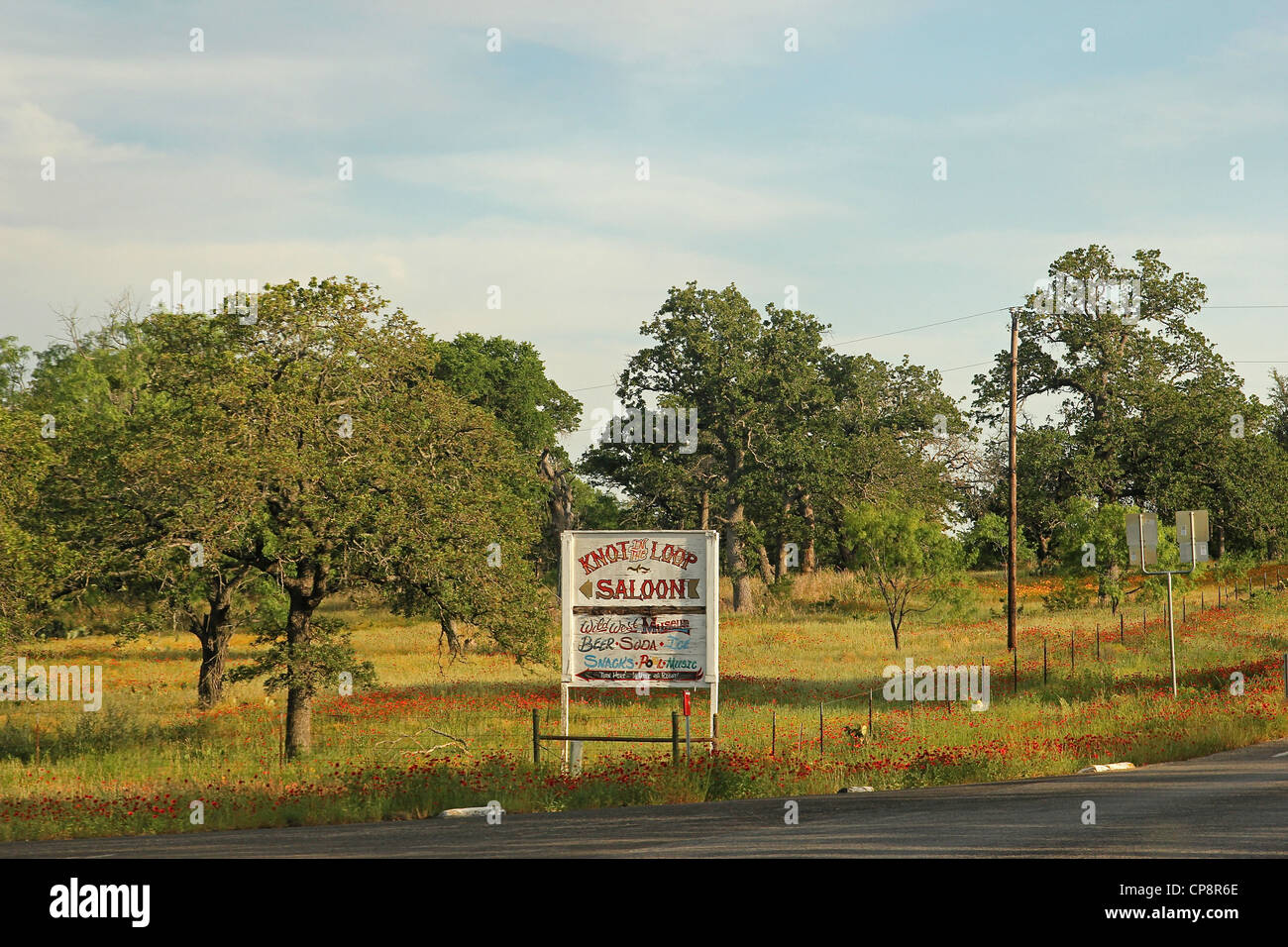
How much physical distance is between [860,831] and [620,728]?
14.3 metres

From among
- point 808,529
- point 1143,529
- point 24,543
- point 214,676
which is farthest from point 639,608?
point 808,529

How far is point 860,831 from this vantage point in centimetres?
1220

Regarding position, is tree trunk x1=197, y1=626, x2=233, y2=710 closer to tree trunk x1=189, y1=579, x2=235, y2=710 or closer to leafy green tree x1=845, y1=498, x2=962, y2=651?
tree trunk x1=189, y1=579, x2=235, y2=710

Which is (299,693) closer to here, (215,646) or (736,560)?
(215,646)

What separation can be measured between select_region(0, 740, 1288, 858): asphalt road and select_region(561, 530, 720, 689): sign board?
13.4 ft

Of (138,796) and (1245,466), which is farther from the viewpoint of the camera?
(1245,466)

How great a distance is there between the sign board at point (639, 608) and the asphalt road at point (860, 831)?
4.07 m

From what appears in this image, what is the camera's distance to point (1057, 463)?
60469 mm

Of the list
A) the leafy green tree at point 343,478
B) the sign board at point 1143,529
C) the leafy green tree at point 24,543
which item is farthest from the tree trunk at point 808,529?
the leafy green tree at point 24,543

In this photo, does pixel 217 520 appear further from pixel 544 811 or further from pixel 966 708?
pixel 966 708

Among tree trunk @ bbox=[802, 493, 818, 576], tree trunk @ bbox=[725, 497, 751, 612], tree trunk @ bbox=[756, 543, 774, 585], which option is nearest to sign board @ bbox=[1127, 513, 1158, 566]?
tree trunk @ bbox=[725, 497, 751, 612]

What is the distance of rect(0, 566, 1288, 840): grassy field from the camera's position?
1616 cm
